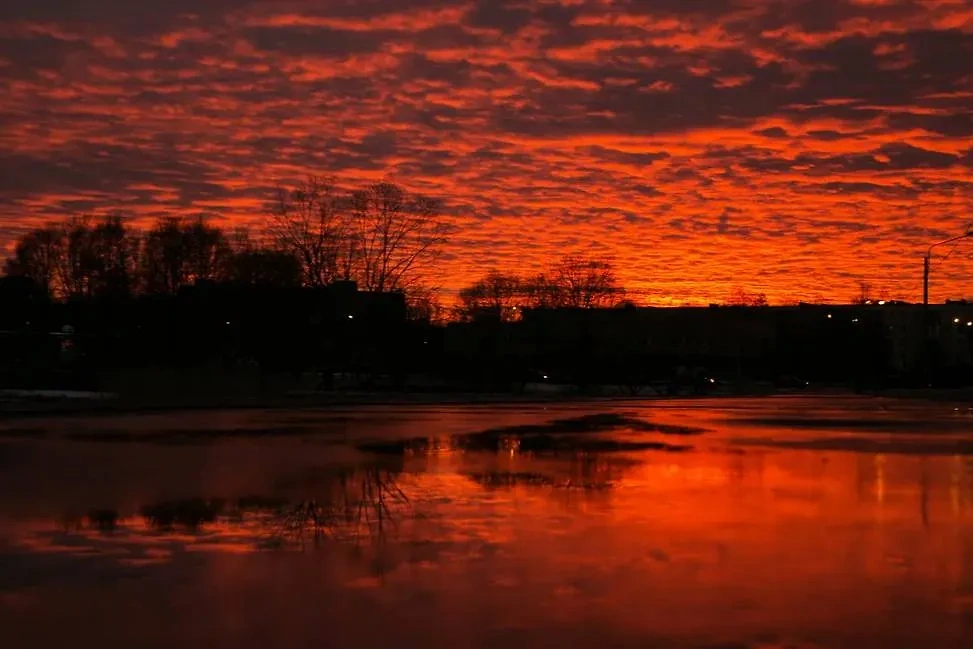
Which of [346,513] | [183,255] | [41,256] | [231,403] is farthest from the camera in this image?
[41,256]

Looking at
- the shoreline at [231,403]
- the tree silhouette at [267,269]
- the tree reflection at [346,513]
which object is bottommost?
the shoreline at [231,403]

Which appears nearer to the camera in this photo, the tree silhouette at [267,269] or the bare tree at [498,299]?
the tree silhouette at [267,269]

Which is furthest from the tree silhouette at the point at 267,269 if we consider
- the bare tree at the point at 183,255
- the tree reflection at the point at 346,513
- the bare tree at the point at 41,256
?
the tree reflection at the point at 346,513

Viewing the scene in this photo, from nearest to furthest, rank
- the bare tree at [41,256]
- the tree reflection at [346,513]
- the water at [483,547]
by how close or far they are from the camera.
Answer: the water at [483,547] < the tree reflection at [346,513] < the bare tree at [41,256]

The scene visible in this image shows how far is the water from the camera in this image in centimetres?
894

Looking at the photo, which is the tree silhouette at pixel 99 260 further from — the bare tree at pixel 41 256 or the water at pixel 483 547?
the water at pixel 483 547

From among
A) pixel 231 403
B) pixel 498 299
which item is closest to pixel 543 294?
pixel 498 299

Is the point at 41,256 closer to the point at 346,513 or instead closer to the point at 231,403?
the point at 231,403

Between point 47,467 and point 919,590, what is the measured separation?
16.0m

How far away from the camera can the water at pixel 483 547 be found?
894 cm

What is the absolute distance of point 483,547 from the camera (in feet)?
41.4

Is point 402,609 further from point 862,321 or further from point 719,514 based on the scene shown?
point 862,321

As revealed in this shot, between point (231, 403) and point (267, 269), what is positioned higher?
point (267, 269)

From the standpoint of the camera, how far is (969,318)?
19788 centimetres
